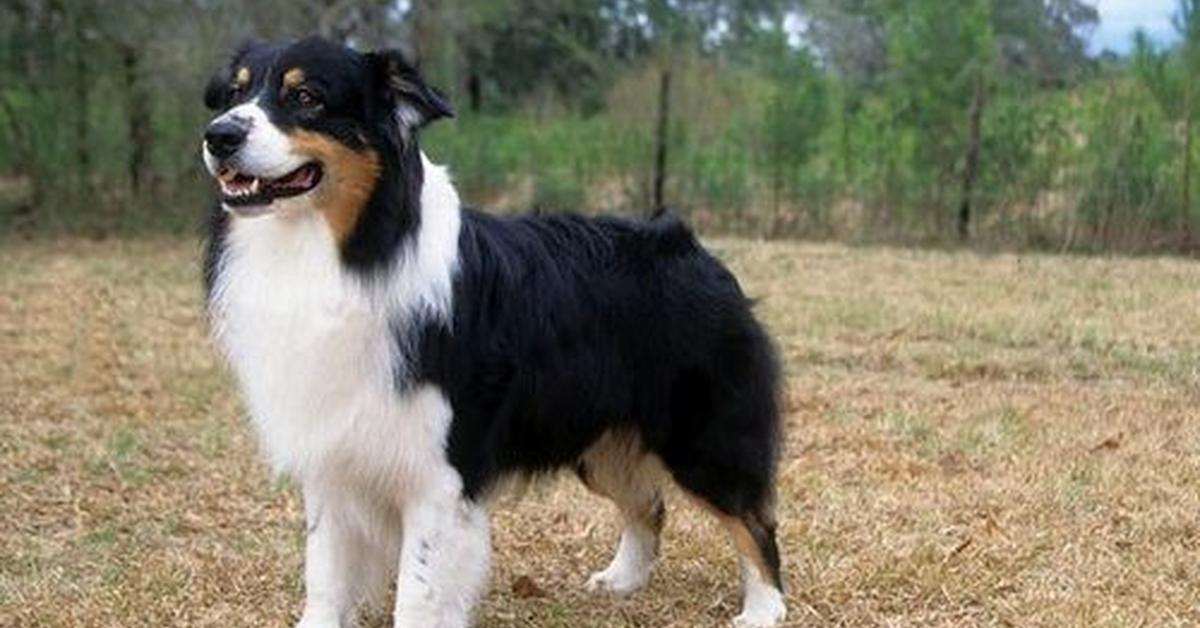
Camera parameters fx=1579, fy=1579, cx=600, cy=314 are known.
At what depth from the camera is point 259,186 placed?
3461 mm

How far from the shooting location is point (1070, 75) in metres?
16.0

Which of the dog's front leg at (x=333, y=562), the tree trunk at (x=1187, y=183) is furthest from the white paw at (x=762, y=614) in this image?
the tree trunk at (x=1187, y=183)

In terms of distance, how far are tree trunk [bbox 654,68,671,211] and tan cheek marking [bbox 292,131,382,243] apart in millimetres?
12778

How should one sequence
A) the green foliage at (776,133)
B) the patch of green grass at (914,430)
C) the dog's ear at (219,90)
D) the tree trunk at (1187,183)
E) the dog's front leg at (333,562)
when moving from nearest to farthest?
1. the dog's ear at (219,90)
2. the dog's front leg at (333,562)
3. the patch of green grass at (914,430)
4. the tree trunk at (1187,183)
5. the green foliage at (776,133)

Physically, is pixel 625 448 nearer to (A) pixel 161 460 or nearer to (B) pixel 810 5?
(A) pixel 161 460

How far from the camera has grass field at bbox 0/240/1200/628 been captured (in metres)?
4.46

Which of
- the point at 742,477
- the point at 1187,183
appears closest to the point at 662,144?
the point at 1187,183

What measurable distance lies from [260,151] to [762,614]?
189 cm

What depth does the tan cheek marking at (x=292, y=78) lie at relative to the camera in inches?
138

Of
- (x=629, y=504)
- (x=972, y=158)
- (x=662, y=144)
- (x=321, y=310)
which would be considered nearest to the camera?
(x=321, y=310)

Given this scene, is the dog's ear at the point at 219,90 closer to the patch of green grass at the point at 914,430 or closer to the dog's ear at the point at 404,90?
the dog's ear at the point at 404,90

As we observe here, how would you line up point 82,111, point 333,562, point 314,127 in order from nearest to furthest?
point 314,127
point 333,562
point 82,111

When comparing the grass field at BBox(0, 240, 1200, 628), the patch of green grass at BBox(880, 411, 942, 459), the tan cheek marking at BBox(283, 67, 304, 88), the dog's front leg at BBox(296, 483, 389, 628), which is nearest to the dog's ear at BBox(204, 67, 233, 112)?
the tan cheek marking at BBox(283, 67, 304, 88)

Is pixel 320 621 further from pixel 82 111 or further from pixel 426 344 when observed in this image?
pixel 82 111
